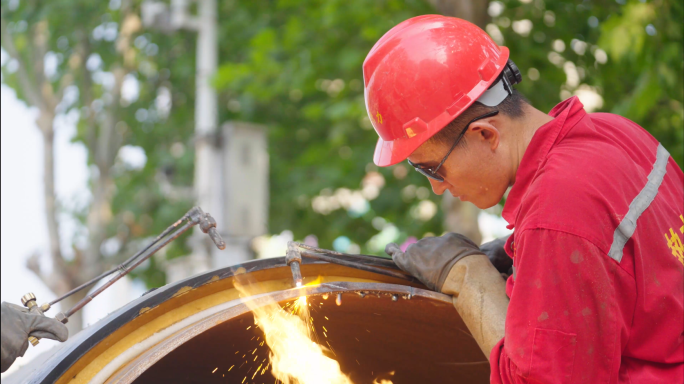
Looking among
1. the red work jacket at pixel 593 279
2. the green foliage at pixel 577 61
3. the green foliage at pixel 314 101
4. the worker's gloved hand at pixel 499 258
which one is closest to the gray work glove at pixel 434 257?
the worker's gloved hand at pixel 499 258

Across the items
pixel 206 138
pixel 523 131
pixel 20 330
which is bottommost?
pixel 523 131

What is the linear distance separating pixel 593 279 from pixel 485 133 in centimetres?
58

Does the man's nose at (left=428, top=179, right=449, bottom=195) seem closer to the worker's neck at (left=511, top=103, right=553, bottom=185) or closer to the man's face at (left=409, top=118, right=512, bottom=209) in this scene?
the man's face at (left=409, top=118, right=512, bottom=209)

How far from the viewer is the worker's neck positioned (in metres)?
2.00

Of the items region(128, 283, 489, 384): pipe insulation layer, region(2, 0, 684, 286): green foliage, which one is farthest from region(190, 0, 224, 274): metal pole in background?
region(128, 283, 489, 384): pipe insulation layer

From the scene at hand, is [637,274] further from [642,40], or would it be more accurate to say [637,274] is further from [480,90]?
[642,40]

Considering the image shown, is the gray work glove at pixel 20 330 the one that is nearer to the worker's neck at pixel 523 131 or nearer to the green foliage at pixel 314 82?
the worker's neck at pixel 523 131

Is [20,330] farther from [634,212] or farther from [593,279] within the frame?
[634,212]

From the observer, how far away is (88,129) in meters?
9.78

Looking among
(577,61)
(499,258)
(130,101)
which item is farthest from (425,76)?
(130,101)

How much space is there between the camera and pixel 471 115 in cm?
205

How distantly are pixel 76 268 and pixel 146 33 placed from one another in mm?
3499

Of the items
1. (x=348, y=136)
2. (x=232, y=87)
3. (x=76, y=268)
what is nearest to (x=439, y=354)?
(x=348, y=136)

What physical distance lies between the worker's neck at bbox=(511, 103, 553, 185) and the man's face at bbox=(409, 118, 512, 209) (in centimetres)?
2
